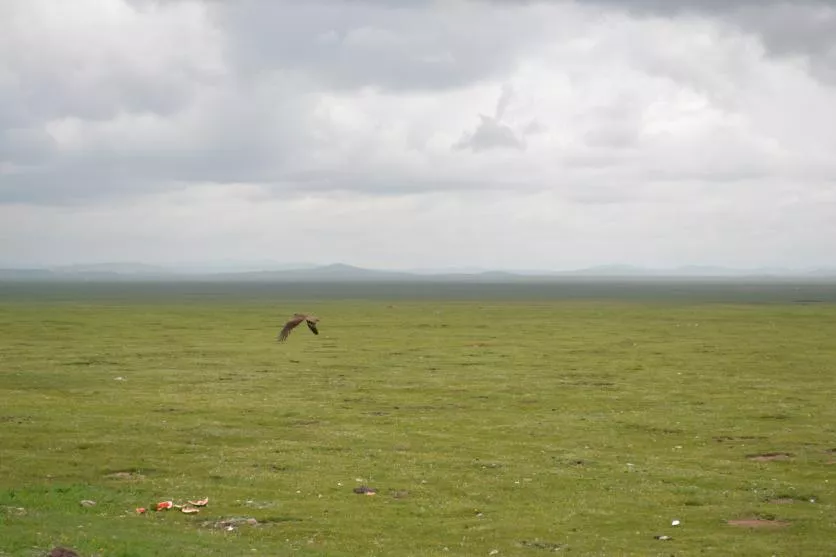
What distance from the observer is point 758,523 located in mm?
23297

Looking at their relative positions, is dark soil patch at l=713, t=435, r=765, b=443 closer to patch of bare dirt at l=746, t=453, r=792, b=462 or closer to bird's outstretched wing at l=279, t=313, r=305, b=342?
patch of bare dirt at l=746, t=453, r=792, b=462

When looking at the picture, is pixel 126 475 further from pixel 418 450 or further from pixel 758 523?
pixel 758 523

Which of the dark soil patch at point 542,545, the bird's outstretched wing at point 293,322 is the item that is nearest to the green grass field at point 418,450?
the dark soil patch at point 542,545

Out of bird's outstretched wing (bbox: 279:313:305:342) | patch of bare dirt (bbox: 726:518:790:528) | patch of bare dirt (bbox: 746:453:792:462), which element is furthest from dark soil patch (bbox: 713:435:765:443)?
bird's outstretched wing (bbox: 279:313:305:342)

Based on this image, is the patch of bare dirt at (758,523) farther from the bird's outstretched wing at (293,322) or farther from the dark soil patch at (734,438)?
the bird's outstretched wing at (293,322)

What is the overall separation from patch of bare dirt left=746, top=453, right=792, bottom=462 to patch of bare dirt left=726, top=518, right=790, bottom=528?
8376 millimetres

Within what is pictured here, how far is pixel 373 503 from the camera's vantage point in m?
25.2

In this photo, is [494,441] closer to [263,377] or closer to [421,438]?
[421,438]

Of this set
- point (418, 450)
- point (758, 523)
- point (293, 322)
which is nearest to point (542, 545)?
point (758, 523)

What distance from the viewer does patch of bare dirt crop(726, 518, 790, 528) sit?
2304cm

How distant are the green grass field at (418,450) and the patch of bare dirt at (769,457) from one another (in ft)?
1.05

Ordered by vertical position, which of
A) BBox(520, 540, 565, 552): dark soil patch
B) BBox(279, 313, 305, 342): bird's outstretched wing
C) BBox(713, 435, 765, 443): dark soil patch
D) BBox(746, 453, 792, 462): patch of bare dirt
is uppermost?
BBox(279, 313, 305, 342): bird's outstretched wing

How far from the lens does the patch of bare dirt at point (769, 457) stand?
31.7 meters

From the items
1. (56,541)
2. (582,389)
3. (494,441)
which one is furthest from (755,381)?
(56,541)
